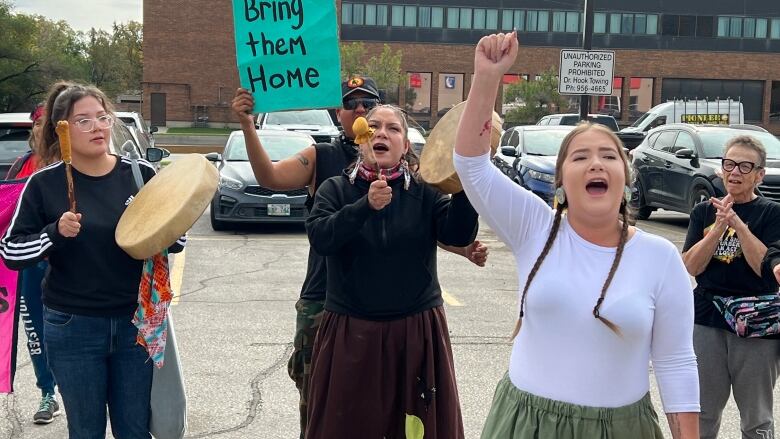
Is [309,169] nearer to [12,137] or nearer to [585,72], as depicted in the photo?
[12,137]

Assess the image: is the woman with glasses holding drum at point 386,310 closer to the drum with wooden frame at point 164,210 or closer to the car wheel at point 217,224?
the drum with wooden frame at point 164,210

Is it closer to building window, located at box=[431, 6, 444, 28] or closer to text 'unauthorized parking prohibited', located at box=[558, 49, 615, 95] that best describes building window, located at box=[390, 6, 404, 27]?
building window, located at box=[431, 6, 444, 28]

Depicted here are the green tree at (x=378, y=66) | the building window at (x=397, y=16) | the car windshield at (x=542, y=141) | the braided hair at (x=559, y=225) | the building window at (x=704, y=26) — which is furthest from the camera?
the building window at (x=704, y=26)

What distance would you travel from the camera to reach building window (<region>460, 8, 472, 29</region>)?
58719 millimetres

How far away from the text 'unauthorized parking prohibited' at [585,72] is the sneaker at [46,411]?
43.3 feet

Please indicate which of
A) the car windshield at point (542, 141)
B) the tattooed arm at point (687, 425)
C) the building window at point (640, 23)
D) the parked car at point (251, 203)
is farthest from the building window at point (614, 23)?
the tattooed arm at point (687, 425)

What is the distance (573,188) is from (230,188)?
11.0 m

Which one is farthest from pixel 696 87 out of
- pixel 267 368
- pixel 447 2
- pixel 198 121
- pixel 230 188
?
pixel 267 368

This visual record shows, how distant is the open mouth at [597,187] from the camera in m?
2.56

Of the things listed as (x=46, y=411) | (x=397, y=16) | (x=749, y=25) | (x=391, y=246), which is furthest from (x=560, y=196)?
(x=749, y=25)

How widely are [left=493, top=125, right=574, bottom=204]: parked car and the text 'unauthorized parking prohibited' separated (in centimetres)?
87

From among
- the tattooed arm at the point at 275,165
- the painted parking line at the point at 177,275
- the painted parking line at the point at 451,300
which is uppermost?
the tattooed arm at the point at 275,165

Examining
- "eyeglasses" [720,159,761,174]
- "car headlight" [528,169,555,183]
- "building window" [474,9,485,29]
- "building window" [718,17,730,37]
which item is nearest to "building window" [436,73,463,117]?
"building window" [474,9,485,29]

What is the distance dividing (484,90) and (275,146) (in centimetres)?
1158
